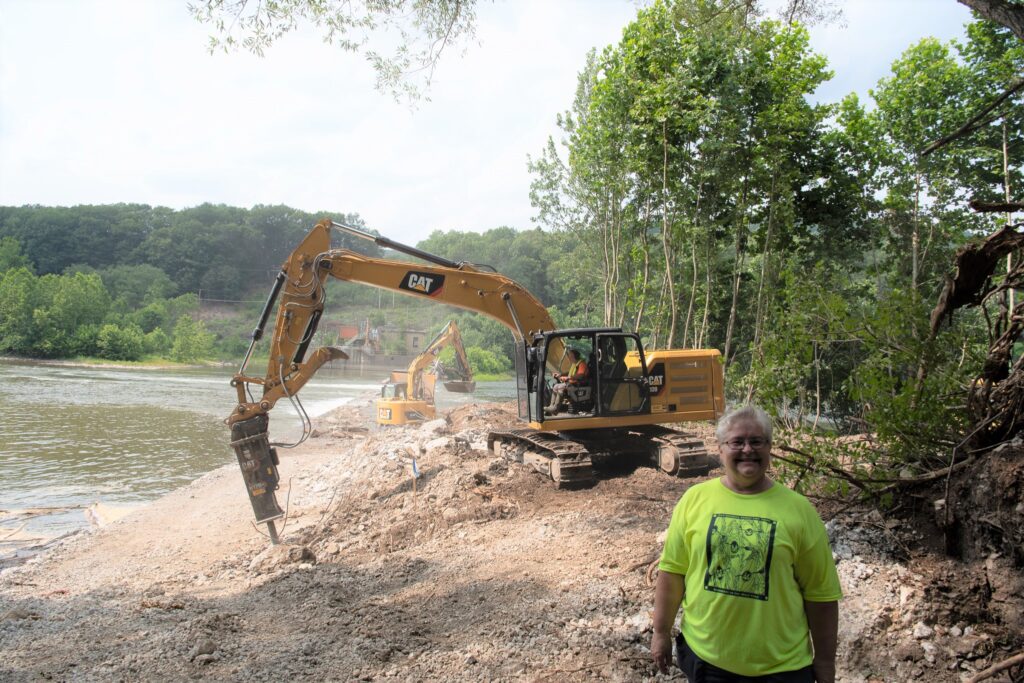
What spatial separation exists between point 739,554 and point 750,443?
359mm

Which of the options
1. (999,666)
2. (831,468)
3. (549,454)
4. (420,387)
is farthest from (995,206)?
(420,387)

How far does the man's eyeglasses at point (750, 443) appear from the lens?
2.46 meters

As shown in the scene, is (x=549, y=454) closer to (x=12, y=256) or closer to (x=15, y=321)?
(x=15, y=321)

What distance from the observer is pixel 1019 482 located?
3.78 meters

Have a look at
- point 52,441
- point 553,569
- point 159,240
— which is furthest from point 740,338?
point 159,240

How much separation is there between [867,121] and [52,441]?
22137 millimetres

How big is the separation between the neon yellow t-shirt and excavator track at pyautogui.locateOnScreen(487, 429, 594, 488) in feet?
20.7

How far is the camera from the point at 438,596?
5.54 metres

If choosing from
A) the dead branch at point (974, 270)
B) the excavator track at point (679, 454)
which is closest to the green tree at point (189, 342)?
the excavator track at point (679, 454)

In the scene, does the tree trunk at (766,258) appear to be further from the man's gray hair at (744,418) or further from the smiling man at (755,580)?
the smiling man at (755,580)

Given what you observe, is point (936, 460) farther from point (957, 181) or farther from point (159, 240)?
point (159, 240)

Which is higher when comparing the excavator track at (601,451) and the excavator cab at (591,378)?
the excavator cab at (591,378)

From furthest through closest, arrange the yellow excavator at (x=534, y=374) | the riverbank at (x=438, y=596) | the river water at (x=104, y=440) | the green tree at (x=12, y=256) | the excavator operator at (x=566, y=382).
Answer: the green tree at (x=12, y=256) < the river water at (x=104, y=440) < the excavator operator at (x=566, y=382) < the yellow excavator at (x=534, y=374) < the riverbank at (x=438, y=596)

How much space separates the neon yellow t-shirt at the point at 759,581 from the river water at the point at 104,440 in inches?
432
